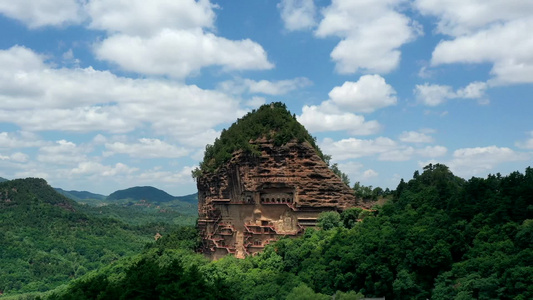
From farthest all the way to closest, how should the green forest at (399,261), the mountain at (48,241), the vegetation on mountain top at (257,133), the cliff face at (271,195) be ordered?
the mountain at (48,241) → the vegetation on mountain top at (257,133) → the cliff face at (271,195) → the green forest at (399,261)

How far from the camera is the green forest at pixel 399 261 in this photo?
1035 inches

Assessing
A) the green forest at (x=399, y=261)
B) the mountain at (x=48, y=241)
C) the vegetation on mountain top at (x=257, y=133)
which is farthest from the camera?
the mountain at (x=48, y=241)

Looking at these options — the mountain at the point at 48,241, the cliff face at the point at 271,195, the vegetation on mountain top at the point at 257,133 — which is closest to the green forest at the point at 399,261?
the cliff face at the point at 271,195

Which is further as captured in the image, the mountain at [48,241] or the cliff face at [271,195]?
the mountain at [48,241]

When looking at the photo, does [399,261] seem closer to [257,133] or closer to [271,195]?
[271,195]

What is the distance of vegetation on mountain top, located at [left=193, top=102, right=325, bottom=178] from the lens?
43.3 m

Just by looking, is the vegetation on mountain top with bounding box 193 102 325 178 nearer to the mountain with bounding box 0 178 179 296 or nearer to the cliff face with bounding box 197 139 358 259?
the cliff face with bounding box 197 139 358 259

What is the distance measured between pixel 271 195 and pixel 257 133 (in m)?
→ 4.95

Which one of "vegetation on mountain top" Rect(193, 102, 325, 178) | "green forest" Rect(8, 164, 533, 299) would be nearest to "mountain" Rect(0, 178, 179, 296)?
"vegetation on mountain top" Rect(193, 102, 325, 178)

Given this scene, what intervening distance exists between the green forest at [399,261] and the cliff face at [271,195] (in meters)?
2.57

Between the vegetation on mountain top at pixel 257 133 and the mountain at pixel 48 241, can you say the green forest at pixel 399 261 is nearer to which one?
the vegetation on mountain top at pixel 257 133

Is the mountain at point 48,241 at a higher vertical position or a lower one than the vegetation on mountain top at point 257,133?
lower

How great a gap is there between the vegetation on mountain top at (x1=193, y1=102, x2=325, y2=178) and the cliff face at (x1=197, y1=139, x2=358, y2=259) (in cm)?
58

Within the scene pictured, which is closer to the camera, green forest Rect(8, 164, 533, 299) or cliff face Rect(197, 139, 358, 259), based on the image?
green forest Rect(8, 164, 533, 299)
